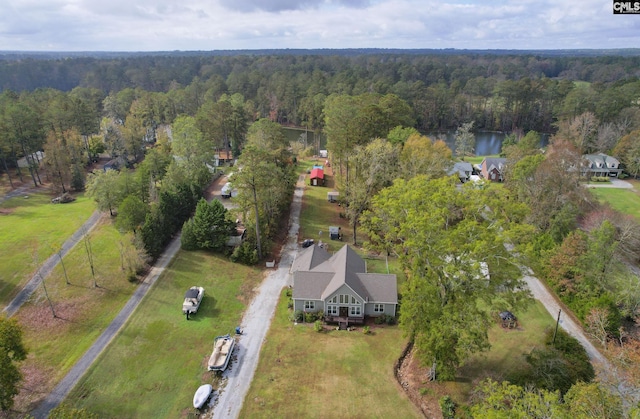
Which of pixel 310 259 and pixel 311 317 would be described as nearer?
pixel 311 317

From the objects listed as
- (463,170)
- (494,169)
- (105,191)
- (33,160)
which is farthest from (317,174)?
(33,160)

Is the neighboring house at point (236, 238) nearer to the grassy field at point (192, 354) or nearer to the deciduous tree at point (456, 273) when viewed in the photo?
the grassy field at point (192, 354)

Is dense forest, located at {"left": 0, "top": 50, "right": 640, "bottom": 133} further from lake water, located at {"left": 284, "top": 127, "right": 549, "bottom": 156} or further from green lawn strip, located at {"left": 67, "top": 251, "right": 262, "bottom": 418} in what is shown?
green lawn strip, located at {"left": 67, "top": 251, "right": 262, "bottom": 418}

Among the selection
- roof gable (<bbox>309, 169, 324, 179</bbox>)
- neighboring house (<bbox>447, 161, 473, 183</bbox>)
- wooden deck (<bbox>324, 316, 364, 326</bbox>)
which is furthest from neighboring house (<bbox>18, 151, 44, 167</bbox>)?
neighboring house (<bbox>447, 161, 473, 183</bbox>)

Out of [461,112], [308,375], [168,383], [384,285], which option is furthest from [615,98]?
[168,383]

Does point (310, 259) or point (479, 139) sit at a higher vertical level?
point (310, 259)

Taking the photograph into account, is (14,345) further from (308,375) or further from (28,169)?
(28,169)

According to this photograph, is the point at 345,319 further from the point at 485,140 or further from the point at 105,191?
the point at 485,140
